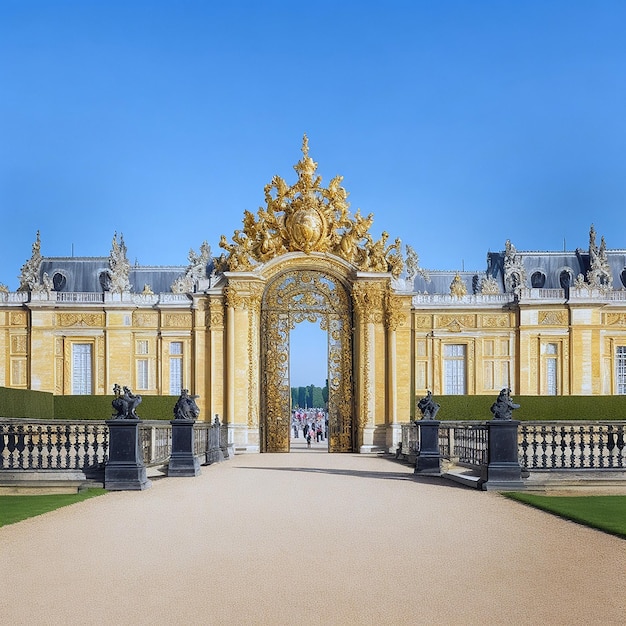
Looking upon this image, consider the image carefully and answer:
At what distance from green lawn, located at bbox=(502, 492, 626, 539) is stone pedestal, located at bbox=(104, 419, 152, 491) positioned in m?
6.24

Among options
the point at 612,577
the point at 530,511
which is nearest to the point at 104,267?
the point at 530,511

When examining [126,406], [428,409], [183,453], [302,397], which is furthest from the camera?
[302,397]

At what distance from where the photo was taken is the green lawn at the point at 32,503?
39.8ft

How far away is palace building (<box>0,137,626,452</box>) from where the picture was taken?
3108cm

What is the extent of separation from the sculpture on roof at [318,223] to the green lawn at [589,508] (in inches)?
647

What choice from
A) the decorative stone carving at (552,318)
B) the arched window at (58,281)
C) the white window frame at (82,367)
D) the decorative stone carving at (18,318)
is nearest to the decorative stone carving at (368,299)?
the decorative stone carving at (552,318)

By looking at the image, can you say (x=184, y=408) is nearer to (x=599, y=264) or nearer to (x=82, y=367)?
(x=82, y=367)

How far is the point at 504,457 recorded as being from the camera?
16.4 metres

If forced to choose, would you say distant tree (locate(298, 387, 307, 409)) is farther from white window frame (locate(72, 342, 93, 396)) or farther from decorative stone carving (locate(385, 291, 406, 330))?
decorative stone carving (locate(385, 291, 406, 330))

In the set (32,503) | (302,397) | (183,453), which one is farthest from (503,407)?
(302,397)

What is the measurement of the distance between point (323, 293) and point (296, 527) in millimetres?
20466

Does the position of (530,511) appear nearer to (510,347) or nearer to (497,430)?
(497,430)

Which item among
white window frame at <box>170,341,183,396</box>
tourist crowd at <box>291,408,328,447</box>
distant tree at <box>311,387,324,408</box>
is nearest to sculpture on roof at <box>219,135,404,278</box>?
white window frame at <box>170,341,183,396</box>

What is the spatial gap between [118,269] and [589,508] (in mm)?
28326
